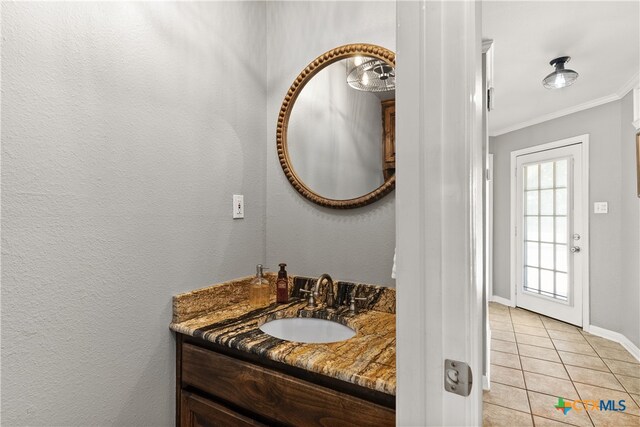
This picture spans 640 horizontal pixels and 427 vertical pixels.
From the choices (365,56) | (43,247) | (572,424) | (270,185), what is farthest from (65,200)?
(572,424)

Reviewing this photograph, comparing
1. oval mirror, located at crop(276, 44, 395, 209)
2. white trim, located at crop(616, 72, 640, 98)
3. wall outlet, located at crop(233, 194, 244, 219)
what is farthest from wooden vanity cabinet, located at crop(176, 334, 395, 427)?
white trim, located at crop(616, 72, 640, 98)

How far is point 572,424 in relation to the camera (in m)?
1.85

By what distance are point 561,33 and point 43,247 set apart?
2.94 metres

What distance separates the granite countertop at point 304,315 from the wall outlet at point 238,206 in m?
0.29

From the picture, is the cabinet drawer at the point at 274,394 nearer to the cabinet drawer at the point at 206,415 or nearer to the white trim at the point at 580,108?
the cabinet drawer at the point at 206,415

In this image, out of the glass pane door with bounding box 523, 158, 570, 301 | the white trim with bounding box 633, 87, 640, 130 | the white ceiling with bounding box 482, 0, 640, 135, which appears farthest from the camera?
the glass pane door with bounding box 523, 158, 570, 301

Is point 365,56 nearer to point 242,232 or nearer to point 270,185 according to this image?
point 270,185

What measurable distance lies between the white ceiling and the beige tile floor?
7.77ft

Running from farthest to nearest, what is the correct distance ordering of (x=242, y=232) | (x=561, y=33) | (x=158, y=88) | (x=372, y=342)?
(x=561, y=33), (x=242, y=232), (x=158, y=88), (x=372, y=342)

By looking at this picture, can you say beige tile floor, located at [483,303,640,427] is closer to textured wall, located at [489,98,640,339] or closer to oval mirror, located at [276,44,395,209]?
textured wall, located at [489,98,640,339]

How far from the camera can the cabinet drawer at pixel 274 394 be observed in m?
0.81

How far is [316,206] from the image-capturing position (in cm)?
148

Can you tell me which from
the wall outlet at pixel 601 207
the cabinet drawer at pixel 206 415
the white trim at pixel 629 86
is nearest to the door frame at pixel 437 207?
the cabinet drawer at pixel 206 415

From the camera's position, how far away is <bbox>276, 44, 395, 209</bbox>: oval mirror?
131cm
